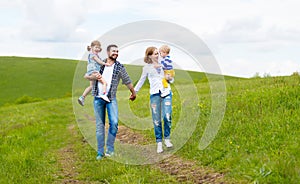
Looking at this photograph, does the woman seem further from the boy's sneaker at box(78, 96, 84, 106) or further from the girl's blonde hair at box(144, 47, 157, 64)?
the boy's sneaker at box(78, 96, 84, 106)

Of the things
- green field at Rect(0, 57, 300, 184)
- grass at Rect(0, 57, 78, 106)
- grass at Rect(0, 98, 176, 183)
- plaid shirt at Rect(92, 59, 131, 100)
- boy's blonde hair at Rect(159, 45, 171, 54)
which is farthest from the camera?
grass at Rect(0, 57, 78, 106)

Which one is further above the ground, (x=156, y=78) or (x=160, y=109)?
(x=156, y=78)

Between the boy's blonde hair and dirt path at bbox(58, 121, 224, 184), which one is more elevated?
the boy's blonde hair

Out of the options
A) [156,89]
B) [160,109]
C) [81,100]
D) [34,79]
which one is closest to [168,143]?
[160,109]

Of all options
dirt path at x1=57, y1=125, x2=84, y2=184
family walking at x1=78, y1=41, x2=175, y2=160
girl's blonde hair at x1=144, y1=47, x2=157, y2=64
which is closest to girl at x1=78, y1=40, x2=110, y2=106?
family walking at x1=78, y1=41, x2=175, y2=160

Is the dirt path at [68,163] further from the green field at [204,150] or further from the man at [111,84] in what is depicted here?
the man at [111,84]

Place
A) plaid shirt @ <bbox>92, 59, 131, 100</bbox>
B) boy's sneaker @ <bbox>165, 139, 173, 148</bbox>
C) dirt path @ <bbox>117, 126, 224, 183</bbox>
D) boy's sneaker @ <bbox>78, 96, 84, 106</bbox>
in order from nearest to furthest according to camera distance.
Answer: dirt path @ <bbox>117, 126, 224, 183</bbox> < plaid shirt @ <bbox>92, 59, 131, 100</bbox> < boy's sneaker @ <bbox>165, 139, 173, 148</bbox> < boy's sneaker @ <bbox>78, 96, 84, 106</bbox>

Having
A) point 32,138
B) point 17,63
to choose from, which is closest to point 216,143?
point 32,138

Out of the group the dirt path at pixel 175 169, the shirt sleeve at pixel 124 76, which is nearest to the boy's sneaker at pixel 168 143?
the dirt path at pixel 175 169

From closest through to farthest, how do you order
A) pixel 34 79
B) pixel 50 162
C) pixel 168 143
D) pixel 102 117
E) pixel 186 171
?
pixel 186 171 < pixel 102 117 < pixel 168 143 < pixel 50 162 < pixel 34 79

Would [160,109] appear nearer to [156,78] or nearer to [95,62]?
[156,78]

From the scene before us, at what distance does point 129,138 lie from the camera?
13672 mm

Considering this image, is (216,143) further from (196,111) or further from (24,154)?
(24,154)

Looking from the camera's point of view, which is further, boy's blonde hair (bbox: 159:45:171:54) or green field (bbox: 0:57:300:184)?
boy's blonde hair (bbox: 159:45:171:54)
